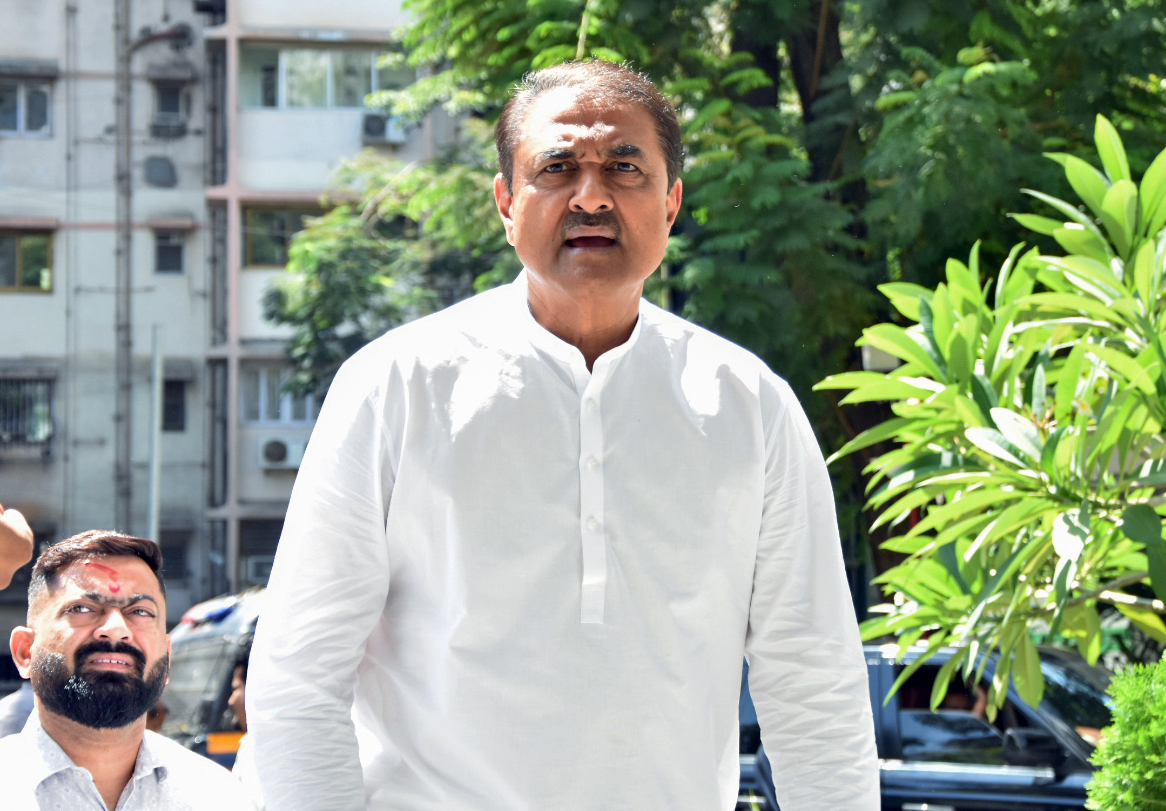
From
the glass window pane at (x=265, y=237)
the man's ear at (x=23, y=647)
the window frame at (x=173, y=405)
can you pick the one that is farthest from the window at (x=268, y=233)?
the man's ear at (x=23, y=647)

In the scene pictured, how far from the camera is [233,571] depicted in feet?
66.9

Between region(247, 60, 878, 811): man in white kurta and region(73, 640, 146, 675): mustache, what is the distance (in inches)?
41.3

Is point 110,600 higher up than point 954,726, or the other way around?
point 110,600

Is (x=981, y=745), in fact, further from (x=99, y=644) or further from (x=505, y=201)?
(x=505, y=201)

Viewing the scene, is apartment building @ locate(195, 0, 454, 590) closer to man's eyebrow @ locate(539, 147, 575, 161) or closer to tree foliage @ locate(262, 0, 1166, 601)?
tree foliage @ locate(262, 0, 1166, 601)

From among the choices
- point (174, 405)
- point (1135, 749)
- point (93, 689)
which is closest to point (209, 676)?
point (93, 689)

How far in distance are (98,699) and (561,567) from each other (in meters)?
1.30

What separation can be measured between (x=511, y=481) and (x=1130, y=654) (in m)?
8.17

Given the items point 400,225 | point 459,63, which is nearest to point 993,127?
point 459,63

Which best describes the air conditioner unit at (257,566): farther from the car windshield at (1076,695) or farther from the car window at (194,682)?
the car windshield at (1076,695)

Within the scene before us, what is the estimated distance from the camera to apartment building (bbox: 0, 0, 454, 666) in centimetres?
2075

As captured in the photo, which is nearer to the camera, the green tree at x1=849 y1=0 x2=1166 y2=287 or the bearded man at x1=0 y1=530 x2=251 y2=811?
the bearded man at x1=0 y1=530 x2=251 y2=811

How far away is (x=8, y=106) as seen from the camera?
70.8 feet

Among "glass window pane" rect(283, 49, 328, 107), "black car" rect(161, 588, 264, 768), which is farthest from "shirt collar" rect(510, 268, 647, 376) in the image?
"glass window pane" rect(283, 49, 328, 107)
